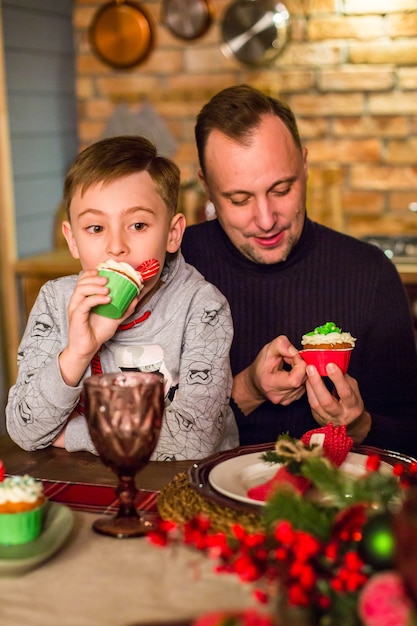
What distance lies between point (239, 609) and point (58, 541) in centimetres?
27

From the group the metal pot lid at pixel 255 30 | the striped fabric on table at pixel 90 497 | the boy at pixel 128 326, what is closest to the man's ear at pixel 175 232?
the boy at pixel 128 326

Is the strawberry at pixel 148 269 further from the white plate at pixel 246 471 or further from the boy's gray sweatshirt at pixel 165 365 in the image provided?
the white plate at pixel 246 471

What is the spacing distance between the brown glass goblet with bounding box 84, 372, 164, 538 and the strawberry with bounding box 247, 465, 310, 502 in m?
0.16

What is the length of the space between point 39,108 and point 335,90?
4.64ft

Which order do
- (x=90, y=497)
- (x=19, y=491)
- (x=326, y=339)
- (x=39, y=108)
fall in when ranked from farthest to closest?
(x=39, y=108)
(x=326, y=339)
(x=90, y=497)
(x=19, y=491)

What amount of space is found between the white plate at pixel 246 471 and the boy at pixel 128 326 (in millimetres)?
218

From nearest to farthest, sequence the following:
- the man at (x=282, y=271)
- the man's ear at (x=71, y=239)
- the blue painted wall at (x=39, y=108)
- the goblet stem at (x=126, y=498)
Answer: the goblet stem at (x=126, y=498), the man's ear at (x=71, y=239), the man at (x=282, y=271), the blue painted wall at (x=39, y=108)

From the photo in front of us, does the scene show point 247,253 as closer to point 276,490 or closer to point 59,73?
point 276,490

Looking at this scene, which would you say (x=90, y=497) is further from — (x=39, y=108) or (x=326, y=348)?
(x=39, y=108)

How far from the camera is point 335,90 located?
3930 millimetres

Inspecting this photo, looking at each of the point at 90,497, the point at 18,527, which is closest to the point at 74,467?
the point at 90,497

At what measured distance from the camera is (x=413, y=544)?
666 mm

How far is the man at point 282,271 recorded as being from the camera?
2.17 meters

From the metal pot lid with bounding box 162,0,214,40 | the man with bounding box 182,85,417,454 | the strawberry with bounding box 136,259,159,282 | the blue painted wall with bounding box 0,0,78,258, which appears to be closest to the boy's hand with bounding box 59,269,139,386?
the strawberry with bounding box 136,259,159,282
